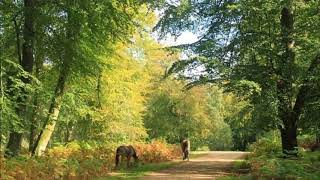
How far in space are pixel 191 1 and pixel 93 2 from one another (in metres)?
5.55

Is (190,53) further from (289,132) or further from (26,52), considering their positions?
(26,52)

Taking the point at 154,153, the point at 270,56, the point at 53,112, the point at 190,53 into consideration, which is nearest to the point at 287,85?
the point at 270,56

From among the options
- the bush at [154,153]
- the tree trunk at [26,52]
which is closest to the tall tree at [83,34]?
the tree trunk at [26,52]

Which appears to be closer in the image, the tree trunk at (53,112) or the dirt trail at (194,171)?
the dirt trail at (194,171)

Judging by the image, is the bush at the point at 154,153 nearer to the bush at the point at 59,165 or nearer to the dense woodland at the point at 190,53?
→ the bush at the point at 59,165

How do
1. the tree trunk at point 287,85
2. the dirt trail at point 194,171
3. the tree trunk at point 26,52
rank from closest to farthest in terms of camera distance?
the tree trunk at point 26,52 < the dirt trail at point 194,171 < the tree trunk at point 287,85

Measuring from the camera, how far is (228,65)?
68.1 feet

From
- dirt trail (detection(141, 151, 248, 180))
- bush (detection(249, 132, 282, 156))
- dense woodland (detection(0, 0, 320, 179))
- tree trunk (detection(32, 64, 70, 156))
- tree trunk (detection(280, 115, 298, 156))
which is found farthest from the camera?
bush (detection(249, 132, 282, 156))

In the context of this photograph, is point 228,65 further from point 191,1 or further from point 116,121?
point 116,121

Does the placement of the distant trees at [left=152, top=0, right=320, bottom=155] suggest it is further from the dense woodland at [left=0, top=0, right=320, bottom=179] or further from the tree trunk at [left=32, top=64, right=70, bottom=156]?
the tree trunk at [left=32, top=64, right=70, bottom=156]

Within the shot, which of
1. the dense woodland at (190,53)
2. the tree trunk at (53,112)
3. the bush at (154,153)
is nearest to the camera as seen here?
the dense woodland at (190,53)

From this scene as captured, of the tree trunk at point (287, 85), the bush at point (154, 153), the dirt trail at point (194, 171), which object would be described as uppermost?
the tree trunk at point (287, 85)

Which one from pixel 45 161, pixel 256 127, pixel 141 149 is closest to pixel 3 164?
pixel 45 161

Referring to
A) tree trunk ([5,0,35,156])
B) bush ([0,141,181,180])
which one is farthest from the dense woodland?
bush ([0,141,181,180])
